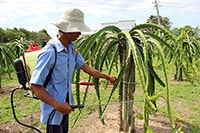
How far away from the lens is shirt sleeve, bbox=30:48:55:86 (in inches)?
82.9

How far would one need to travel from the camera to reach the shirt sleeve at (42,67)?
211 centimetres

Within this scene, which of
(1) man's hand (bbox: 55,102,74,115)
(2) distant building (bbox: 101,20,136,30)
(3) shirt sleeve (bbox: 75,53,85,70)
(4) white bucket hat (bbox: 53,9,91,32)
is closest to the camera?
(1) man's hand (bbox: 55,102,74,115)

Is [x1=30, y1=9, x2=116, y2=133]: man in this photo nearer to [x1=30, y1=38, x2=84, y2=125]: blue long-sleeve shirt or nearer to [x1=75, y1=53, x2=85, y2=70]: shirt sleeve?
[x1=30, y1=38, x2=84, y2=125]: blue long-sleeve shirt

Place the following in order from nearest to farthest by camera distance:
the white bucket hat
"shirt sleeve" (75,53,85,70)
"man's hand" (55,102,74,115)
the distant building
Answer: "man's hand" (55,102,74,115) → the white bucket hat → "shirt sleeve" (75,53,85,70) → the distant building

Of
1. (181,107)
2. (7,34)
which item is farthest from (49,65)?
(7,34)

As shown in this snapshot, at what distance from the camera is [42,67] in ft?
6.97

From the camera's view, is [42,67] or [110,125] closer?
[42,67]

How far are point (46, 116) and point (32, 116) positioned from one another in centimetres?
272

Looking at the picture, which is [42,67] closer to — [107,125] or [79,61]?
[79,61]

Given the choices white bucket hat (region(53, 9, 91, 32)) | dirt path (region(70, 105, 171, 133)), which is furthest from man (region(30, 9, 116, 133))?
dirt path (region(70, 105, 171, 133))

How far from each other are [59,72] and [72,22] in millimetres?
387

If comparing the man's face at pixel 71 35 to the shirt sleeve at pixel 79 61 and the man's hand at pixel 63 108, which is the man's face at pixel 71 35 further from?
the man's hand at pixel 63 108

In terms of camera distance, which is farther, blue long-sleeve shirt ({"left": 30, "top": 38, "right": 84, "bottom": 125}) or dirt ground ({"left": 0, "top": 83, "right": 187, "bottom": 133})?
dirt ground ({"left": 0, "top": 83, "right": 187, "bottom": 133})

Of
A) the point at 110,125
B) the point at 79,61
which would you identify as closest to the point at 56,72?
the point at 79,61
